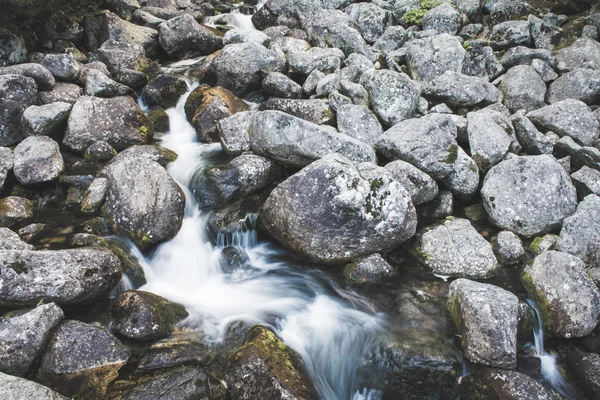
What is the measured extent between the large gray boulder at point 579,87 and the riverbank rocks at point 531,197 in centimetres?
395

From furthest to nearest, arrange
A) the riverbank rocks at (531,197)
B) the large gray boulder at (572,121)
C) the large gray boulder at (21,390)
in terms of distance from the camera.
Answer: the large gray boulder at (572,121) < the riverbank rocks at (531,197) < the large gray boulder at (21,390)

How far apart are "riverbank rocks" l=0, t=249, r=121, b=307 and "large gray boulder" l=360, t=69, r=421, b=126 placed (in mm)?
6651

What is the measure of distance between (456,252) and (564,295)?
5.33ft

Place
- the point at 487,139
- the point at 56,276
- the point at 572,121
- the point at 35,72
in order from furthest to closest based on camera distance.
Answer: the point at 35,72, the point at 572,121, the point at 487,139, the point at 56,276

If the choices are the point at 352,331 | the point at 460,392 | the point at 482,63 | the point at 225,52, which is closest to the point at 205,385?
the point at 352,331

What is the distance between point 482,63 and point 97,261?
11.3 m

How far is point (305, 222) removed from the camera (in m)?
6.57

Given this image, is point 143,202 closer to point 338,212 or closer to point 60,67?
point 338,212

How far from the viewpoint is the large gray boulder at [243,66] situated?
1112cm

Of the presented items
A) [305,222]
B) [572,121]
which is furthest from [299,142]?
[572,121]

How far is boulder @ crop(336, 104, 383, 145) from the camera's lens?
9195 mm

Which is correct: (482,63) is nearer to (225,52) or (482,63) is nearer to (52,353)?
(225,52)

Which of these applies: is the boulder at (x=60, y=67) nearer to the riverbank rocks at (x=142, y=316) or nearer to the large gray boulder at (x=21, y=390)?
the riverbank rocks at (x=142, y=316)

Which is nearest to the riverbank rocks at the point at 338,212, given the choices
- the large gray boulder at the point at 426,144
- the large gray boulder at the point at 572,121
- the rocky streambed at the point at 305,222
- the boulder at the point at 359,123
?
the rocky streambed at the point at 305,222
